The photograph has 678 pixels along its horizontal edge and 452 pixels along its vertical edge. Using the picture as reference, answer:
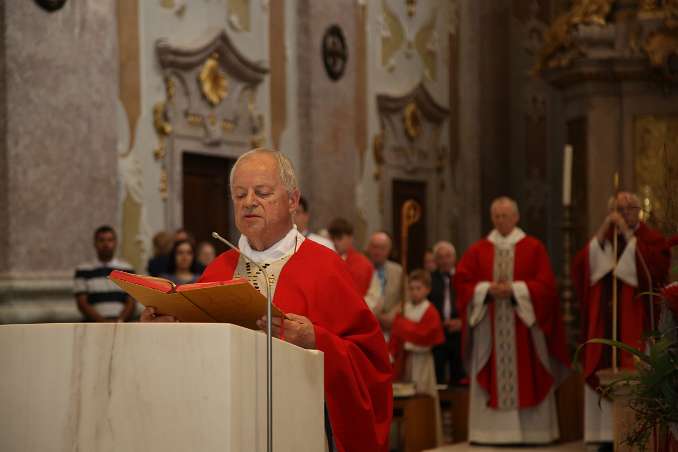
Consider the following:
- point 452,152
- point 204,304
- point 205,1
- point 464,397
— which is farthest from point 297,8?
point 204,304

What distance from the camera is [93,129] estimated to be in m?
10.4

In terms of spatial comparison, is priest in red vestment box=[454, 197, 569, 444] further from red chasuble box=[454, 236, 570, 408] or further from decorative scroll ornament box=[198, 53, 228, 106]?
decorative scroll ornament box=[198, 53, 228, 106]

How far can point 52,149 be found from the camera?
9906 mm

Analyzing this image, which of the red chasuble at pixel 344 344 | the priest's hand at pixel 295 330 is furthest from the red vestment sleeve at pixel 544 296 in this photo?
the priest's hand at pixel 295 330

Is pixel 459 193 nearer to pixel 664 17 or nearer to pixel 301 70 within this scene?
pixel 301 70

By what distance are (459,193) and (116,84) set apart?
8.48 meters

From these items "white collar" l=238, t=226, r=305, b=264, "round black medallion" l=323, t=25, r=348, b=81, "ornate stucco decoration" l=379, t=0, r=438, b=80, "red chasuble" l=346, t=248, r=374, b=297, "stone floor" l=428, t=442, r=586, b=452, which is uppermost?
"ornate stucco decoration" l=379, t=0, r=438, b=80

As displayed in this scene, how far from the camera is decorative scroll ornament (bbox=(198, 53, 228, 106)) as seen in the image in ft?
41.9

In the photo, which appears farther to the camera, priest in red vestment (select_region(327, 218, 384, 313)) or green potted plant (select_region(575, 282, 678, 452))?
priest in red vestment (select_region(327, 218, 384, 313))

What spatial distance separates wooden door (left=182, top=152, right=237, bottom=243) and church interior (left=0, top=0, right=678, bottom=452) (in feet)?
0.09

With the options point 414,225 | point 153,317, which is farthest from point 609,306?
point 414,225

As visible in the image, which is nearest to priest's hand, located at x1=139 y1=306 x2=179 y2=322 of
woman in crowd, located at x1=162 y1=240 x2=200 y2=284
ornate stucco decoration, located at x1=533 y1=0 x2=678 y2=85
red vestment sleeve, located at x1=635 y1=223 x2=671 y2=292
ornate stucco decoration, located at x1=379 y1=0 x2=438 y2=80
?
red vestment sleeve, located at x1=635 y1=223 x2=671 y2=292

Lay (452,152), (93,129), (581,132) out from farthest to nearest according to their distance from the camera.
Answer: (452,152) < (581,132) < (93,129)

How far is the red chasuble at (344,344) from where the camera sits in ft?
13.7
